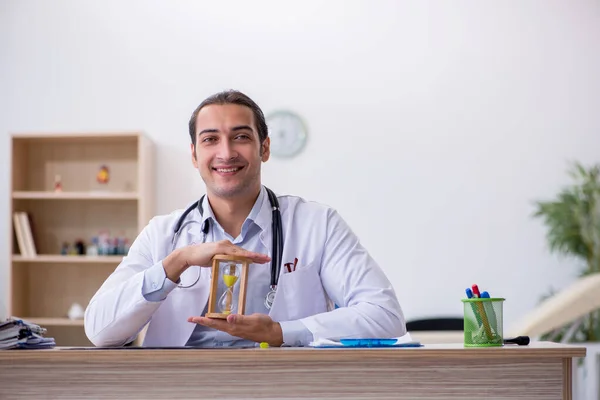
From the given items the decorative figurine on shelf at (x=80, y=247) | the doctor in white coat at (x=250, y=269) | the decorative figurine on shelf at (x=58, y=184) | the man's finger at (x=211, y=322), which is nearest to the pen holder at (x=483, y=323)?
the doctor in white coat at (x=250, y=269)

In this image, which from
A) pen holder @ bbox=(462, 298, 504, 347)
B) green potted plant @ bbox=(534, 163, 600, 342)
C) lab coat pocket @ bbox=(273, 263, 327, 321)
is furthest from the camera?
green potted plant @ bbox=(534, 163, 600, 342)

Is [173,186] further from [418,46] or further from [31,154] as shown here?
[418,46]

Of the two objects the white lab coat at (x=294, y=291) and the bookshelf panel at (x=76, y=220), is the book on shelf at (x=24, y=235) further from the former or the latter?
the white lab coat at (x=294, y=291)

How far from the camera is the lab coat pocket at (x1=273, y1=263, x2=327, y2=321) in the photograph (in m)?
2.47

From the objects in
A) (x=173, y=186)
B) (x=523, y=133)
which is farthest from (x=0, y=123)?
(x=523, y=133)

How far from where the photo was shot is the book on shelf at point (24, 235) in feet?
17.2

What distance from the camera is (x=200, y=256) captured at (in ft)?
7.14

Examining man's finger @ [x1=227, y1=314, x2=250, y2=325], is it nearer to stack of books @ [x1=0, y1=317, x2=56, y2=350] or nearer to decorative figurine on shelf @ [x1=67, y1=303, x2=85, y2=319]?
stack of books @ [x1=0, y1=317, x2=56, y2=350]

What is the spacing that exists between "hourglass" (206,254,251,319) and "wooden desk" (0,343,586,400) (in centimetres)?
20

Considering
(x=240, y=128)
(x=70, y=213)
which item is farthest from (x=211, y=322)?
(x=70, y=213)

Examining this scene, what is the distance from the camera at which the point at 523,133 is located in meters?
5.44

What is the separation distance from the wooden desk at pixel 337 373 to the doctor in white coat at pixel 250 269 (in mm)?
331

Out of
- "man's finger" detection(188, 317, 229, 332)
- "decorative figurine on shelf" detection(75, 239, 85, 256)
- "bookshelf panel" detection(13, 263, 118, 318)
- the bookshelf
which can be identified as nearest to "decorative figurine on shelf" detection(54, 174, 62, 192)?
the bookshelf

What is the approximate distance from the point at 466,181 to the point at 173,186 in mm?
1952
